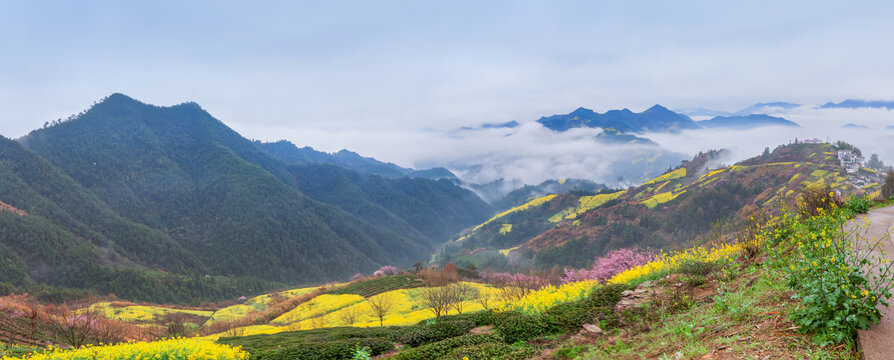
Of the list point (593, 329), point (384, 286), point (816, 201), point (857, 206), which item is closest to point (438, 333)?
point (593, 329)

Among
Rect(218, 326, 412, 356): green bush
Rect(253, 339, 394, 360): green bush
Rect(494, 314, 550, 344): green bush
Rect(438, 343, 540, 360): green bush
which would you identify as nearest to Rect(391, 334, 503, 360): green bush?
Rect(494, 314, 550, 344): green bush

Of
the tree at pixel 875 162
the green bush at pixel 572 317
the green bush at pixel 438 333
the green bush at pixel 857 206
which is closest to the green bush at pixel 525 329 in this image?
the green bush at pixel 572 317

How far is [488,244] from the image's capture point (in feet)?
650

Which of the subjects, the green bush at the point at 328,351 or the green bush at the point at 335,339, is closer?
the green bush at the point at 328,351

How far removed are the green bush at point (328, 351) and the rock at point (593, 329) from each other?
726 cm

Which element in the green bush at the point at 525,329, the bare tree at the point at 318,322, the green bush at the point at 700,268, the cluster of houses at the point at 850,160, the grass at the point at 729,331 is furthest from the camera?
the cluster of houses at the point at 850,160

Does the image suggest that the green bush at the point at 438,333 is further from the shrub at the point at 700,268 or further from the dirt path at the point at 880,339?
the dirt path at the point at 880,339

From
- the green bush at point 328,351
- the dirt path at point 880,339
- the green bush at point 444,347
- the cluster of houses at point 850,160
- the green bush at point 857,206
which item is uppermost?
the dirt path at point 880,339

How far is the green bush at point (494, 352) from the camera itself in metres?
8.17

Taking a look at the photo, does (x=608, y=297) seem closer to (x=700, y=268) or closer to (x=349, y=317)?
(x=700, y=268)

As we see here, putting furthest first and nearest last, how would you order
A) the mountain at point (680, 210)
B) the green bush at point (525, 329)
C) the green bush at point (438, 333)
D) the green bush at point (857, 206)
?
the mountain at point (680, 210), the green bush at point (857, 206), the green bush at point (438, 333), the green bush at point (525, 329)

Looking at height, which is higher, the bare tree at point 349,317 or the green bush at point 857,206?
the green bush at point 857,206

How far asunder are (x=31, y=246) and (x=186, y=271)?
4706 centimetres

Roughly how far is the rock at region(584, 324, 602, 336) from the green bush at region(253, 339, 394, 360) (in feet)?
23.8
